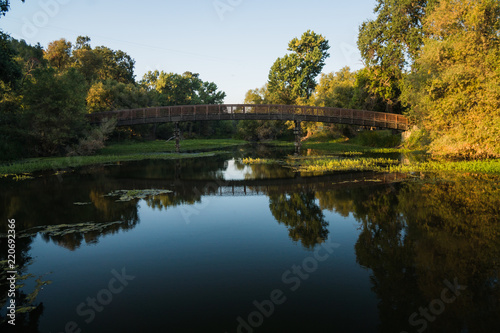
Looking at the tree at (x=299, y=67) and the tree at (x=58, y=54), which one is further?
the tree at (x=299, y=67)

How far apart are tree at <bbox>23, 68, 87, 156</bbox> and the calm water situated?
68.0 ft

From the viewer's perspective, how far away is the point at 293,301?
5.75 metres

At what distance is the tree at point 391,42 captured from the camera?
152 ft

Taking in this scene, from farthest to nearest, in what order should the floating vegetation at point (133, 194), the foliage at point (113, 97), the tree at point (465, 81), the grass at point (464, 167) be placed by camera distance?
1. the foliage at point (113, 97)
2. the tree at point (465, 81)
3. the grass at point (464, 167)
4. the floating vegetation at point (133, 194)

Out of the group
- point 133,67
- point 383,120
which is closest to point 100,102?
point 133,67

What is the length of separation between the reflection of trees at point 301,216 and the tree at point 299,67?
2629 inches

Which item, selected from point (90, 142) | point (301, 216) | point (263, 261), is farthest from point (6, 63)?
point (263, 261)

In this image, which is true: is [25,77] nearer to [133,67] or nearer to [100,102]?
A: [100,102]

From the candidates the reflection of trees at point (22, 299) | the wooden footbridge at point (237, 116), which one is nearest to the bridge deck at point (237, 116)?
the wooden footbridge at point (237, 116)

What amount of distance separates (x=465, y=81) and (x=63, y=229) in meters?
27.6

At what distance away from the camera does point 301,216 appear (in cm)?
1156

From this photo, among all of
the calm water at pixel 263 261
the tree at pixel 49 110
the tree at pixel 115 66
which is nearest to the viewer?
the calm water at pixel 263 261

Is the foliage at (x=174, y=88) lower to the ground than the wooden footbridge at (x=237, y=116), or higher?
higher

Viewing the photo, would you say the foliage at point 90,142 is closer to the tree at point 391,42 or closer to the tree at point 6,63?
the tree at point 6,63
